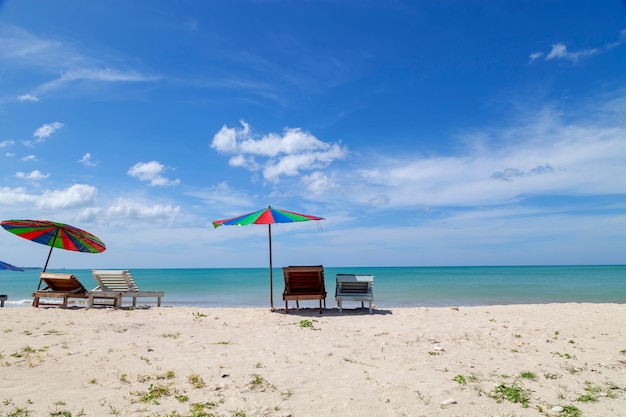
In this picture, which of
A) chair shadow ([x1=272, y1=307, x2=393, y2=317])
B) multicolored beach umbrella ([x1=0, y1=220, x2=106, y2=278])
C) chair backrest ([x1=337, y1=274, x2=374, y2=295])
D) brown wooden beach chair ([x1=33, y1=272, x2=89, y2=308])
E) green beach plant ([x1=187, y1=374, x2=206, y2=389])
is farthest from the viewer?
multicolored beach umbrella ([x1=0, y1=220, x2=106, y2=278])

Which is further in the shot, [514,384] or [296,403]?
[514,384]

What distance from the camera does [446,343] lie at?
633cm

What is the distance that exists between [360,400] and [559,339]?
15.8ft

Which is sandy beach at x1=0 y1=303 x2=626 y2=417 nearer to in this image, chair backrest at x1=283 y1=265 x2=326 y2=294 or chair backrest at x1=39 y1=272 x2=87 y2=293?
chair backrest at x1=283 y1=265 x2=326 y2=294

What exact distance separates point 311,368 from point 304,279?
17.8 ft

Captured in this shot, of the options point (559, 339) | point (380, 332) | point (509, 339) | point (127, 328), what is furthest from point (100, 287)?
point (559, 339)

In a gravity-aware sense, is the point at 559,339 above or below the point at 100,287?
below

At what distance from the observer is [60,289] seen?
11078mm

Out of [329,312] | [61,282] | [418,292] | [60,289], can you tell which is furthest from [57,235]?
[418,292]

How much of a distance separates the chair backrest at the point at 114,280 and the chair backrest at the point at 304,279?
462 cm

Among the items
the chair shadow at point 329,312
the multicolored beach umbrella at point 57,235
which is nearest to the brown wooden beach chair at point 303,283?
the chair shadow at point 329,312

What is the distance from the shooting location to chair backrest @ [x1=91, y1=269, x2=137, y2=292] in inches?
440

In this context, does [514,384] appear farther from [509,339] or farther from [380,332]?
[380,332]

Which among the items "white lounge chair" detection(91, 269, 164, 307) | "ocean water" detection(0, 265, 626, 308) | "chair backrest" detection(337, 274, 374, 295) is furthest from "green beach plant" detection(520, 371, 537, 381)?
"ocean water" detection(0, 265, 626, 308)
